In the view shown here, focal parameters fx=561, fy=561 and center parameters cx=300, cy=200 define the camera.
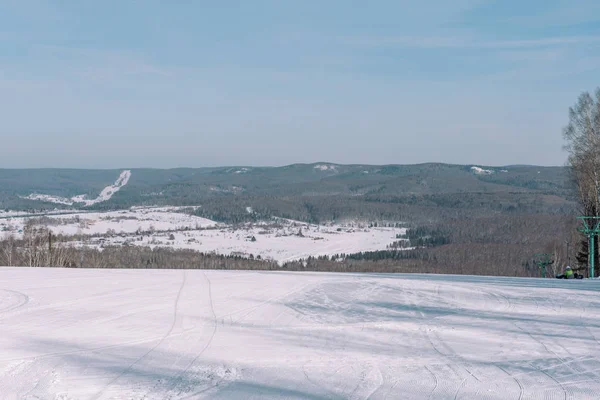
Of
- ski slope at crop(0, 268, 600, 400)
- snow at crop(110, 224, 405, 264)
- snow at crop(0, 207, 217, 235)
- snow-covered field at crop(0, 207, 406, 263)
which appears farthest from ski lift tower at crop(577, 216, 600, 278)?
snow at crop(0, 207, 217, 235)

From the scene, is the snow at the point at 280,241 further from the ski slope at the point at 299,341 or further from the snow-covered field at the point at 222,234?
the ski slope at the point at 299,341

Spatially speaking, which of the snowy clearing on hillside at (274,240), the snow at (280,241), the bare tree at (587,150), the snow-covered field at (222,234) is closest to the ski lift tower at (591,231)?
the bare tree at (587,150)

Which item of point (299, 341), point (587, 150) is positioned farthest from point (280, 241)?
point (299, 341)

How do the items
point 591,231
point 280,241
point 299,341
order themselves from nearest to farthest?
point 299,341, point 591,231, point 280,241

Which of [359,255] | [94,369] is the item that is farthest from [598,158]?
[359,255]

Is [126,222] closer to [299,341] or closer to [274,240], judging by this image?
[274,240]

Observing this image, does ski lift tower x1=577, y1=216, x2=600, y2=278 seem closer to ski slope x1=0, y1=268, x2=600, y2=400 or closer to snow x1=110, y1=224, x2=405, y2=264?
ski slope x1=0, y1=268, x2=600, y2=400
